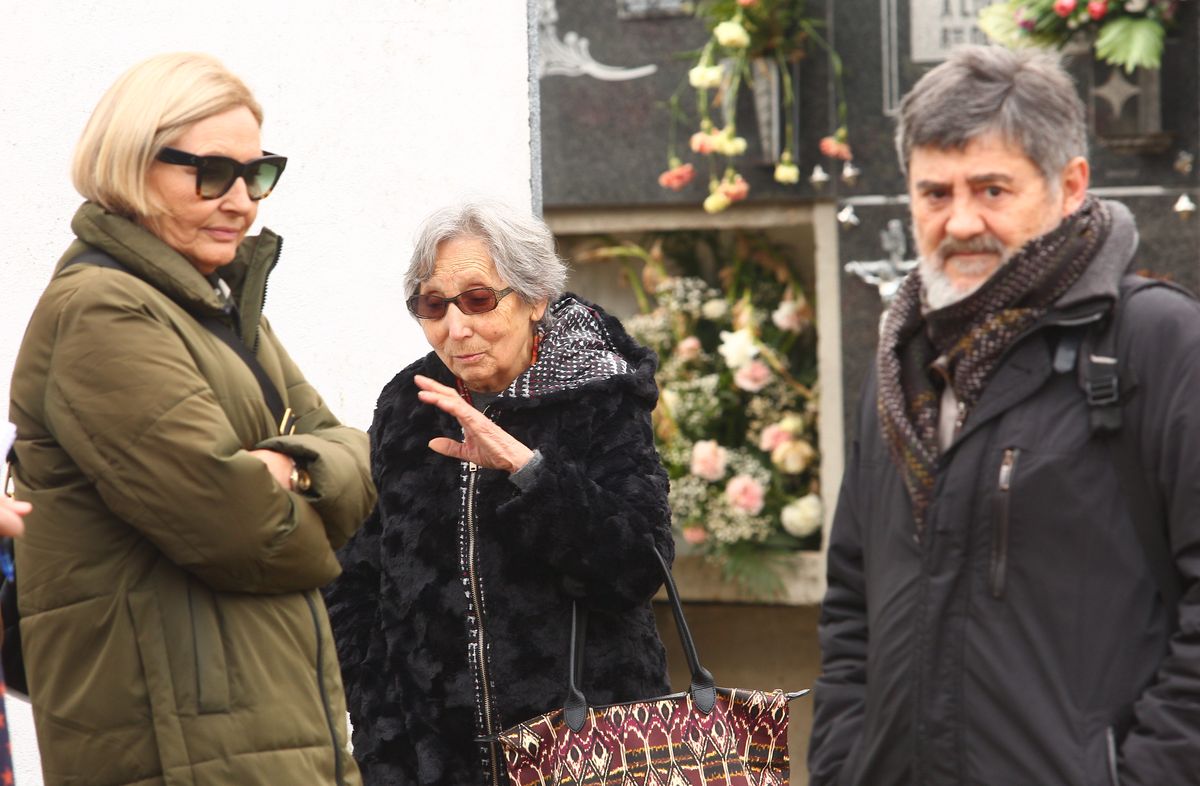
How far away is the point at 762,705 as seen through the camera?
3297 millimetres

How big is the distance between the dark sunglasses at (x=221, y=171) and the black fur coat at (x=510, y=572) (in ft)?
2.51

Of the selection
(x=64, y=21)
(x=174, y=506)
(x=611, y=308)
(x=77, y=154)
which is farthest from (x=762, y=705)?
(x=611, y=308)

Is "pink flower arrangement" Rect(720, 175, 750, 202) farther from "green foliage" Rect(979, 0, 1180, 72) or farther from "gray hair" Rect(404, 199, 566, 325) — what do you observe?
"gray hair" Rect(404, 199, 566, 325)

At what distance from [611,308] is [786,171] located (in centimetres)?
147

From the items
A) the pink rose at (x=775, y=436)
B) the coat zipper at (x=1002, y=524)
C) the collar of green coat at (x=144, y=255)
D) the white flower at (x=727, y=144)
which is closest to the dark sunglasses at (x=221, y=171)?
the collar of green coat at (x=144, y=255)

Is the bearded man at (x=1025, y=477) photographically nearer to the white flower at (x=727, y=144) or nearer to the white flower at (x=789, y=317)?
the white flower at (x=727, y=144)

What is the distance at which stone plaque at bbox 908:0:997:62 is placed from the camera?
742 centimetres

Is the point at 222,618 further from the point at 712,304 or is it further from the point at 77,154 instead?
the point at 712,304

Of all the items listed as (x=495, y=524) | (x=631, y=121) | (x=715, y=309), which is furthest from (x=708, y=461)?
(x=495, y=524)

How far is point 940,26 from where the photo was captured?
7461mm

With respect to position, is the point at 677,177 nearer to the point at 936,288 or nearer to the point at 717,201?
the point at 717,201

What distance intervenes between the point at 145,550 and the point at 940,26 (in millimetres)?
5479

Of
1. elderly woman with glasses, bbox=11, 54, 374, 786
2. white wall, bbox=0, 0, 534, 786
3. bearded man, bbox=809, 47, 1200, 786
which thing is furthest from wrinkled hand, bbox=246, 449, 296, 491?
white wall, bbox=0, 0, 534, 786

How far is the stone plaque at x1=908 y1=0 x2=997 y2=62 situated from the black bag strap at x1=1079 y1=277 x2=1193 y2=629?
16.9 feet
